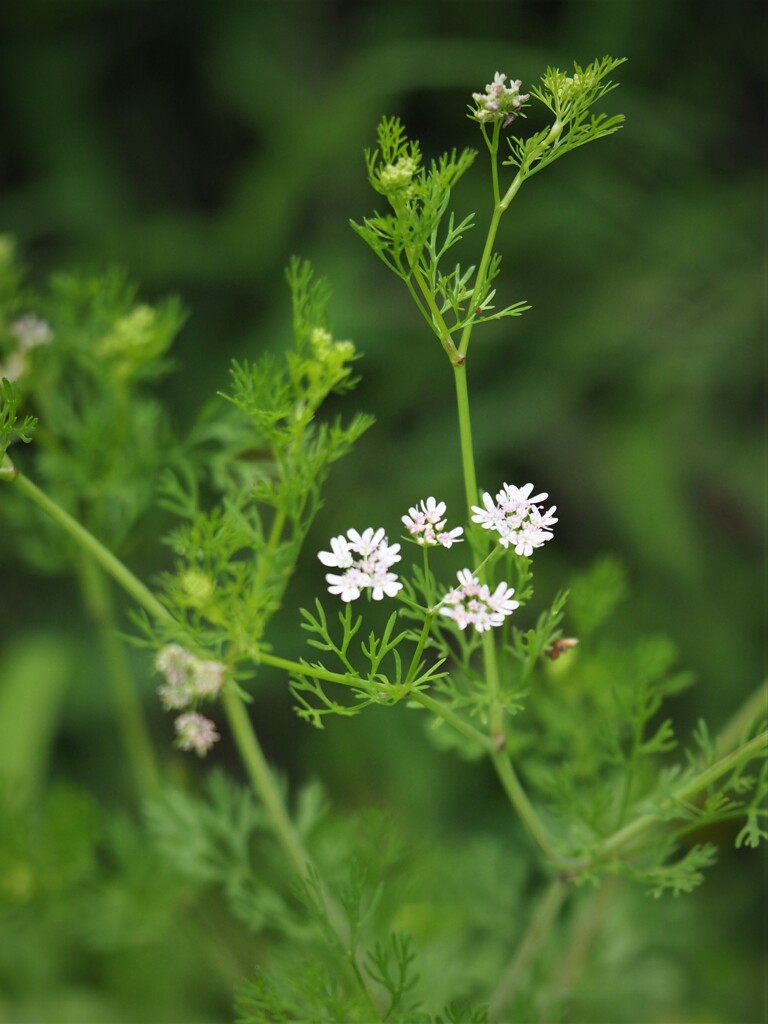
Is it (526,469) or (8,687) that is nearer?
(8,687)

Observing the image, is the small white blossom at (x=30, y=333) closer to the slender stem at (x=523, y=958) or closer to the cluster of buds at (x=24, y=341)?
the cluster of buds at (x=24, y=341)

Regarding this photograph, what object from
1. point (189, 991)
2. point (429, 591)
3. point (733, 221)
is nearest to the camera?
point (429, 591)

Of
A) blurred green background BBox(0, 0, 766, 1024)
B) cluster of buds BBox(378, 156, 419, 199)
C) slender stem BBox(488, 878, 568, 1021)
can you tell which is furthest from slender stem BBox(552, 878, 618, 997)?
cluster of buds BBox(378, 156, 419, 199)

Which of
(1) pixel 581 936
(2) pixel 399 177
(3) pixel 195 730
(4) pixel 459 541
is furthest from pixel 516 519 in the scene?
(1) pixel 581 936

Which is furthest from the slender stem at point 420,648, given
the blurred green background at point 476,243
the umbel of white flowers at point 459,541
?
the blurred green background at point 476,243

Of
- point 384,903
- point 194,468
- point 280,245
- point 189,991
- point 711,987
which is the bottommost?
point 711,987

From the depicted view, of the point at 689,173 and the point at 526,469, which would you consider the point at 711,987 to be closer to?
the point at 526,469

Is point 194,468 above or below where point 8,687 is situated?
below

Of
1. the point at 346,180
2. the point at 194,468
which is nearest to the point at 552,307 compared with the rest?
the point at 346,180
